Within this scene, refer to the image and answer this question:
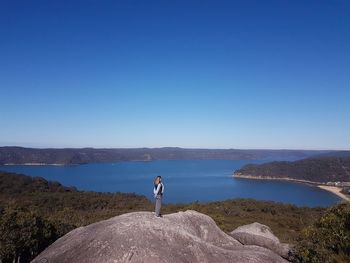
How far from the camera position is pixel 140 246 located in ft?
47.8

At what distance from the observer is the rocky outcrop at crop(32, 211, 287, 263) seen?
1429 cm

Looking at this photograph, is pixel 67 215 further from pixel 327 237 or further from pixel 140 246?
pixel 327 237

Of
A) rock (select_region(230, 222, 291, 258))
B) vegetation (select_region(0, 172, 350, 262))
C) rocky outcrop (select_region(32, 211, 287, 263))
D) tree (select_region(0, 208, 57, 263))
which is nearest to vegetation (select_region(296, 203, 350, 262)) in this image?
vegetation (select_region(0, 172, 350, 262))

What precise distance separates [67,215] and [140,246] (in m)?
A: 44.7

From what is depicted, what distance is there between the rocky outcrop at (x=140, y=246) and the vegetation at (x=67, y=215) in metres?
4.61

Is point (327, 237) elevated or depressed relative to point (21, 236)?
elevated

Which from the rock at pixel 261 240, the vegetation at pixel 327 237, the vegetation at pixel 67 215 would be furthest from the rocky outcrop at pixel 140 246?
the rock at pixel 261 240

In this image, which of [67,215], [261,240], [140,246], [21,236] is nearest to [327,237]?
[261,240]

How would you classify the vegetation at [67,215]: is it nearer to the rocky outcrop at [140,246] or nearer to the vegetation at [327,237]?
the vegetation at [327,237]

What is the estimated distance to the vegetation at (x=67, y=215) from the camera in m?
26.4

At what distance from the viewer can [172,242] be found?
1567 cm

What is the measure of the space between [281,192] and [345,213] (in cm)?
16447

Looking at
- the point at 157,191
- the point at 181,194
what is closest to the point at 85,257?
the point at 157,191

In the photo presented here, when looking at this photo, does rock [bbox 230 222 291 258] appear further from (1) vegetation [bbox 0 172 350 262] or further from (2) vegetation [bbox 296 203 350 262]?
(2) vegetation [bbox 296 203 350 262]
